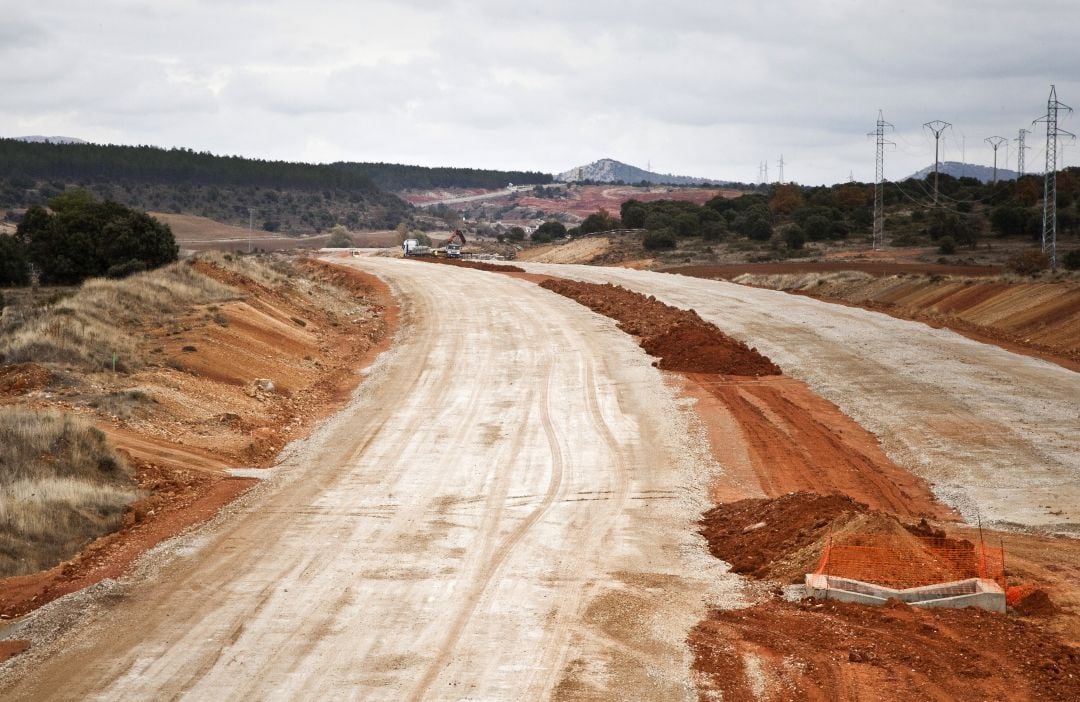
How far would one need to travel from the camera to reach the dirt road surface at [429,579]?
9.96 meters

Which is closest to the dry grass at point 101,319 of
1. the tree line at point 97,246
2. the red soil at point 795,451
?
the tree line at point 97,246

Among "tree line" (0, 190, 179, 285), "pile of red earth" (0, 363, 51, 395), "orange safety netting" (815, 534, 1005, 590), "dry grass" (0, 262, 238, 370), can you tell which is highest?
"tree line" (0, 190, 179, 285)

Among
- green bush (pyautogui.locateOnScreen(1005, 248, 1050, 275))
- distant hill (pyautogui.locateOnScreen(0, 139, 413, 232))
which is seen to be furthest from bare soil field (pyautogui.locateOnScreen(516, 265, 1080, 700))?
distant hill (pyautogui.locateOnScreen(0, 139, 413, 232))

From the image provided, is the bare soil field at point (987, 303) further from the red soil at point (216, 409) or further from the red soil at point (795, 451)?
the red soil at point (216, 409)

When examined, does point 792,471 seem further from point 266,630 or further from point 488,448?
point 266,630

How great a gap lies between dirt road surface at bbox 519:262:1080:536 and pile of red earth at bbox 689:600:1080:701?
6334 millimetres

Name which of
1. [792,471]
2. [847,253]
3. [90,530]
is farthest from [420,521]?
[847,253]

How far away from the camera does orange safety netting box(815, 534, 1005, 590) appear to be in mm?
11992

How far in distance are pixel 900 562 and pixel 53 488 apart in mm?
11479

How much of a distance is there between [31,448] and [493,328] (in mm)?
23416

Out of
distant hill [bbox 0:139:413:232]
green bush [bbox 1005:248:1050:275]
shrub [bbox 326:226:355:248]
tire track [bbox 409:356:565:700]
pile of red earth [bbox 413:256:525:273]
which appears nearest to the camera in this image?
tire track [bbox 409:356:565:700]

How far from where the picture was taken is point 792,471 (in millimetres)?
19859

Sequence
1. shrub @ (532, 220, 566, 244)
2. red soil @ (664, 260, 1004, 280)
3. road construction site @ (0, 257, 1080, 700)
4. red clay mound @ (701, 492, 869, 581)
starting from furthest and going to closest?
1. shrub @ (532, 220, 566, 244)
2. red soil @ (664, 260, 1004, 280)
3. red clay mound @ (701, 492, 869, 581)
4. road construction site @ (0, 257, 1080, 700)

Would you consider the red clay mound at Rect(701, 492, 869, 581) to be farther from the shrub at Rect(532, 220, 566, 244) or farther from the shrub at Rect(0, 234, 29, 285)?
the shrub at Rect(532, 220, 566, 244)
